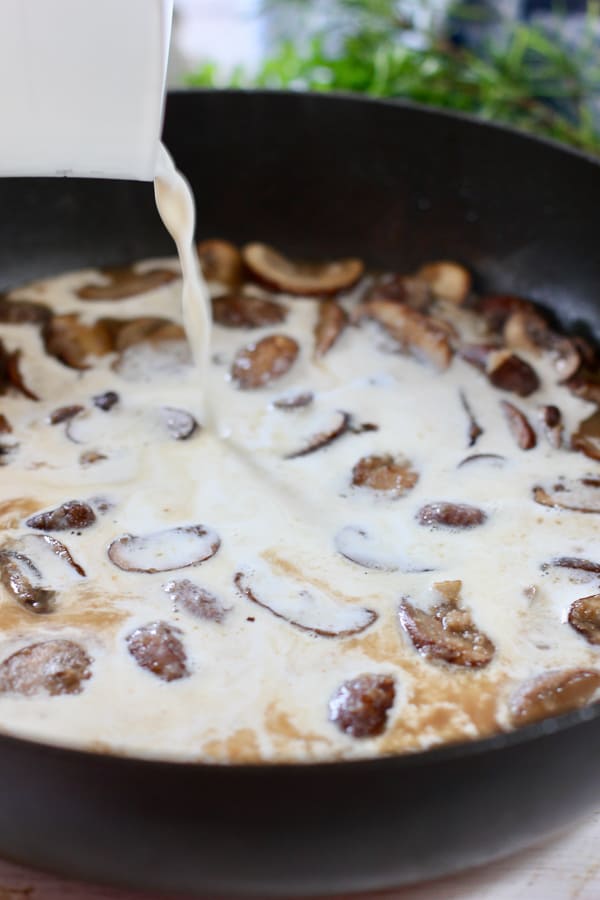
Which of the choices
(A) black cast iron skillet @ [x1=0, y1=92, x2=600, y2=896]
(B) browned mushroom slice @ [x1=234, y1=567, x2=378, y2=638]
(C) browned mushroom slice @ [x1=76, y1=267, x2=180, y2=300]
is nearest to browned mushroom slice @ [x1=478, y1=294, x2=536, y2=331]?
(A) black cast iron skillet @ [x1=0, y1=92, x2=600, y2=896]

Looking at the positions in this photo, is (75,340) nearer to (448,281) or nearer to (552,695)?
(448,281)

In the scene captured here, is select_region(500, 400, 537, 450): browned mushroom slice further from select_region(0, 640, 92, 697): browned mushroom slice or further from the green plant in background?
the green plant in background

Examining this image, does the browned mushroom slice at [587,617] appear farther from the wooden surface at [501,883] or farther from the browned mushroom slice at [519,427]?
the browned mushroom slice at [519,427]

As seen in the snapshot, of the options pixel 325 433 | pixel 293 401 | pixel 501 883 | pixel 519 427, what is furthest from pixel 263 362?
pixel 501 883

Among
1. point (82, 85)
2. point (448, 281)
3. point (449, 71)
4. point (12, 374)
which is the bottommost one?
point (12, 374)

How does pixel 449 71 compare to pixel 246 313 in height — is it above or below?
above

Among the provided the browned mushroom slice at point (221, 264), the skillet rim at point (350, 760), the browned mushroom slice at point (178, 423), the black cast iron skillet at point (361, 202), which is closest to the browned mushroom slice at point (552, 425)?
the black cast iron skillet at point (361, 202)
